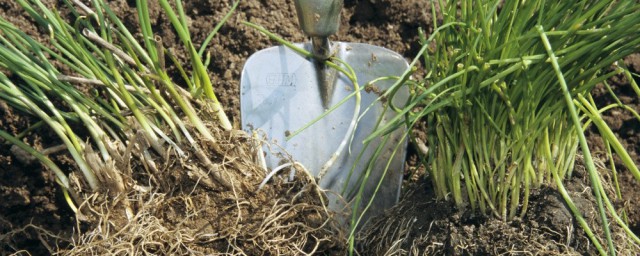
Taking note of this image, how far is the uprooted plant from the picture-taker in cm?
132

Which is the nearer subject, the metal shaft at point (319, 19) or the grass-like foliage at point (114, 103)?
the grass-like foliage at point (114, 103)

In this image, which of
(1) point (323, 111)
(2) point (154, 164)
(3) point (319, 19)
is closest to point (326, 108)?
(1) point (323, 111)

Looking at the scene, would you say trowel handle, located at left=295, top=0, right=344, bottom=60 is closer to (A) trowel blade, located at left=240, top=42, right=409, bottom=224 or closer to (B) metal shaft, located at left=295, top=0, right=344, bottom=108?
(B) metal shaft, located at left=295, top=0, right=344, bottom=108

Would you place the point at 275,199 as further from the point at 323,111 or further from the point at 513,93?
the point at 513,93

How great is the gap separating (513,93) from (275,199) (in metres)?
0.43

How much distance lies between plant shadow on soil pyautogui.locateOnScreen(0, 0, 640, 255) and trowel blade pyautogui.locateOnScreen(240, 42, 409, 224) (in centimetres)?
7

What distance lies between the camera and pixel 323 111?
61.8 inches

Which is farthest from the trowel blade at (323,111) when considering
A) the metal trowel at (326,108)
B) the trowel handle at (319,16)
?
the trowel handle at (319,16)

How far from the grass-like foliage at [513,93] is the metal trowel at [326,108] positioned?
0.63ft

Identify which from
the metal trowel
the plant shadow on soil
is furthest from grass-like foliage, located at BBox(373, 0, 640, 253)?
the metal trowel

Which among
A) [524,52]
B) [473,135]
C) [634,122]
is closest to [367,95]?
[473,135]

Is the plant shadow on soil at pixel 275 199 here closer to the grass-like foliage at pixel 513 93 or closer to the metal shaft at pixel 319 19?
the grass-like foliage at pixel 513 93

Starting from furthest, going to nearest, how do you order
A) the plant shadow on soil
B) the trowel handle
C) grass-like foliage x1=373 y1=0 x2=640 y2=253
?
the trowel handle
the plant shadow on soil
grass-like foliage x1=373 y1=0 x2=640 y2=253

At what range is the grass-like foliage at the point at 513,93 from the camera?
3.72 feet
